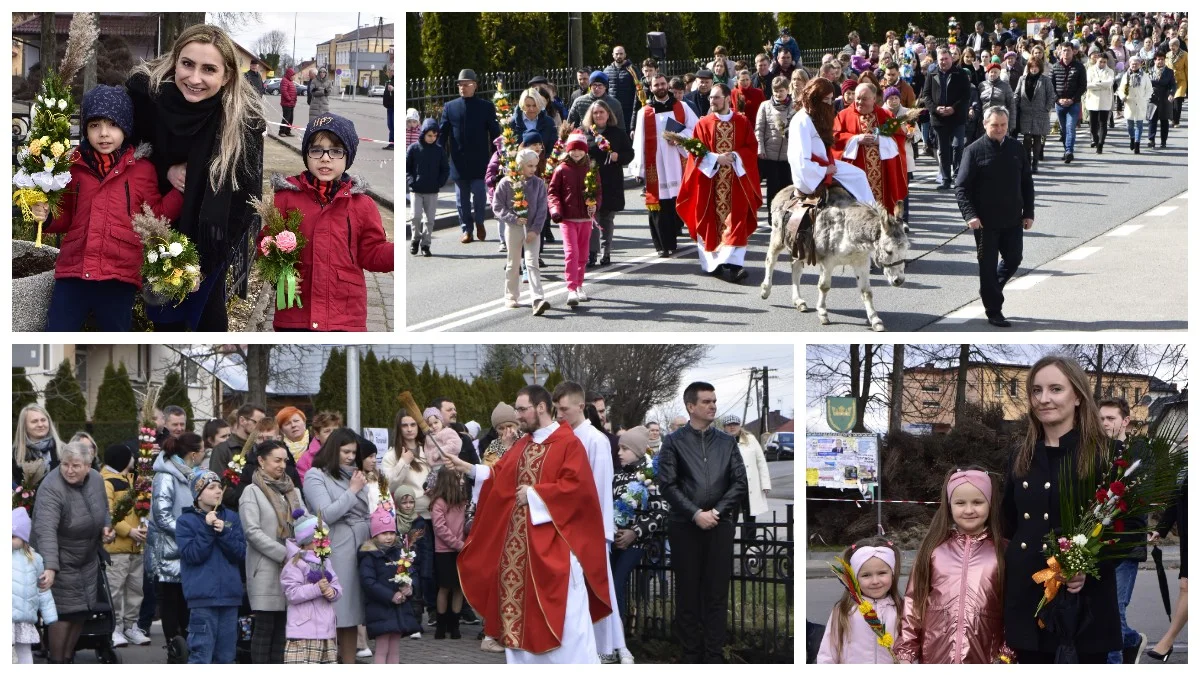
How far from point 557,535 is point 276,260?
1.97m

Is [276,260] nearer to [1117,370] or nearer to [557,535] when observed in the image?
[557,535]

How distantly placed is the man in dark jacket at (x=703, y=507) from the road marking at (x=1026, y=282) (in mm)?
4177

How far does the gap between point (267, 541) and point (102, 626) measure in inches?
52.5

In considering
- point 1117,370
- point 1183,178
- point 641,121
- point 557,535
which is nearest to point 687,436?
point 557,535

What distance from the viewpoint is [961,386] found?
9.74 meters

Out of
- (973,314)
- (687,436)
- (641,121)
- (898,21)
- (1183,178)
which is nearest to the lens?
(687,436)

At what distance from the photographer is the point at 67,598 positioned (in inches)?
316

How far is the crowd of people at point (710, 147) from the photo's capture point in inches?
426

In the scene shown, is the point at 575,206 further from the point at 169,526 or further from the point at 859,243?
the point at 169,526

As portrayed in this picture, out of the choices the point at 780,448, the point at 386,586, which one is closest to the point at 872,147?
the point at 780,448

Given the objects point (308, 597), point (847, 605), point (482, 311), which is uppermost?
point (482, 311)

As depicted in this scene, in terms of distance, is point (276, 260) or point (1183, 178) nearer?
→ point (276, 260)

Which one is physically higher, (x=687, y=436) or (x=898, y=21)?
(x=898, y=21)

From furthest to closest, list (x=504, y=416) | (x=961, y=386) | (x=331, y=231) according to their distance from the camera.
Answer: (x=961, y=386)
(x=504, y=416)
(x=331, y=231)
